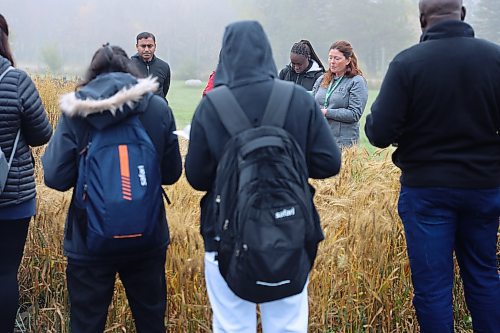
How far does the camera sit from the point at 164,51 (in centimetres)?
7569

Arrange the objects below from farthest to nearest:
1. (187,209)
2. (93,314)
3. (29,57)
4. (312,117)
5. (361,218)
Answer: (29,57) < (187,209) < (361,218) < (93,314) < (312,117)

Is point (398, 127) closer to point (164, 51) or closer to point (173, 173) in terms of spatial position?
point (173, 173)

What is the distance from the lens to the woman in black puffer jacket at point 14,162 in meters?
2.71

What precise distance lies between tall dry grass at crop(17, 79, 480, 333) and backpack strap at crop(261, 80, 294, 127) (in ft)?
3.56

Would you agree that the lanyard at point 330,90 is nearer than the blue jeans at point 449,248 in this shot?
No

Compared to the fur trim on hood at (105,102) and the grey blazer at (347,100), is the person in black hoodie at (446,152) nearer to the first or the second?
the fur trim on hood at (105,102)

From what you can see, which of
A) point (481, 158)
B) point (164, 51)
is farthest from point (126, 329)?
point (164, 51)

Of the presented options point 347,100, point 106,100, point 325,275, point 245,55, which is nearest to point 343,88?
point 347,100

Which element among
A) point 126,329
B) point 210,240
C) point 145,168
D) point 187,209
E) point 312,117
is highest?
point 312,117

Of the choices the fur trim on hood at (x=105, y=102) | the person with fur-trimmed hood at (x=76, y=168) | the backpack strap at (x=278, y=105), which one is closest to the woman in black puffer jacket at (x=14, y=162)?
the person with fur-trimmed hood at (x=76, y=168)

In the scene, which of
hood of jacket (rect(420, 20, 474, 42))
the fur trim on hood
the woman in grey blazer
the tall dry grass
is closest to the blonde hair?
the woman in grey blazer

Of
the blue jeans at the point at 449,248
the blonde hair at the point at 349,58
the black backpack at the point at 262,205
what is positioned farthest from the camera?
the blonde hair at the point at 349,58

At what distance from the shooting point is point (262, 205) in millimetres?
2035

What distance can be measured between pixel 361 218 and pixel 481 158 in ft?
2.81
